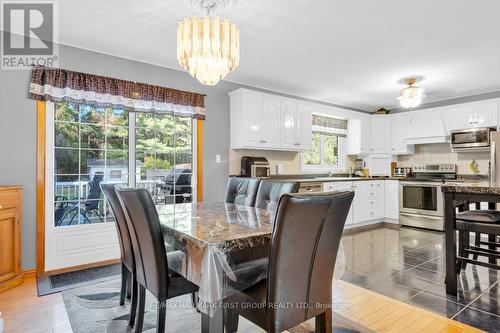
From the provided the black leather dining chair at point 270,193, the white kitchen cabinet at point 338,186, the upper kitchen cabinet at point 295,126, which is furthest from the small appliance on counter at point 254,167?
the black leather dining chair at point 270,193

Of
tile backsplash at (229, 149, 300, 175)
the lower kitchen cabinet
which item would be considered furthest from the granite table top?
the lower kitchen cabinet

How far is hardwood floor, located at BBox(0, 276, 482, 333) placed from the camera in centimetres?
194

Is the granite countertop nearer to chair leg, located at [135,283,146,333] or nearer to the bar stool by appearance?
the bar stool

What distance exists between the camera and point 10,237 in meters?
2.56

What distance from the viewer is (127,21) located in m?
2.57

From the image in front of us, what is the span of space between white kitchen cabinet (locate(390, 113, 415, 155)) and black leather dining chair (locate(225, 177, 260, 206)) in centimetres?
450

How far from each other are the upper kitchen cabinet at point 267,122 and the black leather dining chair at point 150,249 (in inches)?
101

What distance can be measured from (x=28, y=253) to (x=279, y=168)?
135 inches

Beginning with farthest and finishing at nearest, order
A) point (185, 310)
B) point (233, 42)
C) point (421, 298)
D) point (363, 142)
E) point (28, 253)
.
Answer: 1. point (363, 142)
2. point (28, 253)
3. point (421, 298)
4. point (185, 310)
5. point (233, 42)

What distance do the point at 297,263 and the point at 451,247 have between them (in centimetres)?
203

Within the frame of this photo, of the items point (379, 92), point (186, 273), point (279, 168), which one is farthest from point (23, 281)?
point (379, 92)

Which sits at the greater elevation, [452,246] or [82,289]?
[452,246]

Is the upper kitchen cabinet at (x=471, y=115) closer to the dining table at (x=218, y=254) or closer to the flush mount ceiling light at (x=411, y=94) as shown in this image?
the flush mount ceiling light at (x=411, y=94)

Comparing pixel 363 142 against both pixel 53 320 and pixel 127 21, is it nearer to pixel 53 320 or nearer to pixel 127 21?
pixel 127 21
